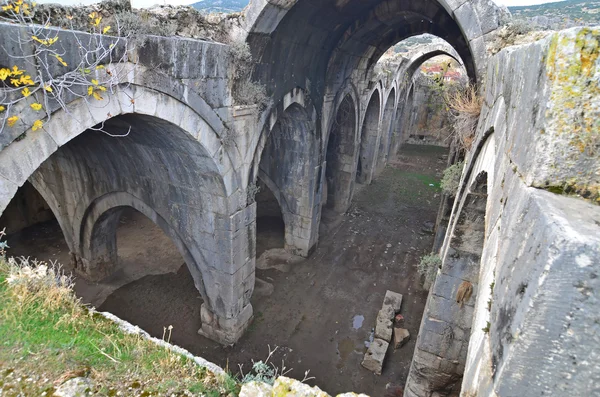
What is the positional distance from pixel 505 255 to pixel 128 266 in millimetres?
9077

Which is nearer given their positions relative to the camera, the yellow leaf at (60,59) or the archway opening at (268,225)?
the yellow leaf at (60,59)

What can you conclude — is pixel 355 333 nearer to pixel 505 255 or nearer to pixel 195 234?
pixel 195 234

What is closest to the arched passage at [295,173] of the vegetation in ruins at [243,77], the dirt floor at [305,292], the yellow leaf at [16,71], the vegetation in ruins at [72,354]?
the dirt floor at [305,292]

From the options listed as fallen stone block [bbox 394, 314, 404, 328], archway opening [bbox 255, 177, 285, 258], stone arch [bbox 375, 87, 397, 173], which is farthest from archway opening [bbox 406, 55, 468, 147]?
fallen stone block [bbox 394, 314, 404, 328]

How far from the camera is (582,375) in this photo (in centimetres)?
83

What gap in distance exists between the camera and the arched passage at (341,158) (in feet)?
37.8

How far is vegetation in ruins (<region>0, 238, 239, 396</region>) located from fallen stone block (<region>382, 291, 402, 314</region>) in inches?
234

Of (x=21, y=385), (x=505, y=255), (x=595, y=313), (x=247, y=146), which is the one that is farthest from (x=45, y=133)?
(x=595, y=313)

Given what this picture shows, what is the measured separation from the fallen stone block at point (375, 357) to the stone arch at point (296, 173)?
141 inches

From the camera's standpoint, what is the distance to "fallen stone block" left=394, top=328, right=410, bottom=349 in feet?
22.2

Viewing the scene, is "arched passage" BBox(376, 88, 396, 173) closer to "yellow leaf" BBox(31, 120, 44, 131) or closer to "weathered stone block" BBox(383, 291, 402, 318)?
"weathered stone block" BBox(383, 291, 402, 318)

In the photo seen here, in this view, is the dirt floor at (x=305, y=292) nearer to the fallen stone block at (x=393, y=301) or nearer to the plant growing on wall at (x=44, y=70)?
the fallen stone block at (x=393, y=301)

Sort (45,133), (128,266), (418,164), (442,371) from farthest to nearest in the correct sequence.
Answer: (418,164), (128,266), (442,371), (45,133)

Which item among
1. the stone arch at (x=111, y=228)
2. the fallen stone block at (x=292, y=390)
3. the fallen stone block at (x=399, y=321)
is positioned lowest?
the fallen stone block at (x=399, y=321)
